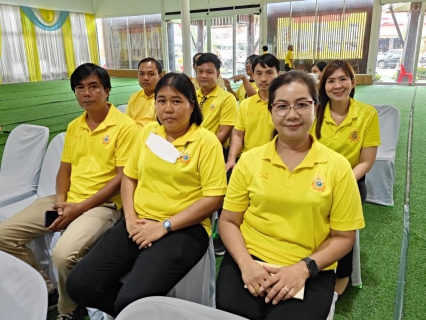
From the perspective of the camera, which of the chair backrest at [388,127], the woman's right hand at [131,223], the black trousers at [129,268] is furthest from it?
the chair backrest at [388,127]

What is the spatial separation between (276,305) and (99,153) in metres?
1.34

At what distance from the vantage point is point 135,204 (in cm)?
175

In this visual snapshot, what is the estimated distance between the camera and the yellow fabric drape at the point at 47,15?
45.1 ft

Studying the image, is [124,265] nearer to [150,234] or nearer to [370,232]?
[150,234]

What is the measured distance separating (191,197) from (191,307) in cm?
85

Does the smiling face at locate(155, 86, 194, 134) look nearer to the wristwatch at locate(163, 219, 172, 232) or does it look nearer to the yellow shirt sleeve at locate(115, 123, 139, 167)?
the yellow shirt sleeve at locate(115, 123, 139, 167)

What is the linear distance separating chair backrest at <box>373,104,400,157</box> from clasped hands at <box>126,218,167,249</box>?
245 centimetres

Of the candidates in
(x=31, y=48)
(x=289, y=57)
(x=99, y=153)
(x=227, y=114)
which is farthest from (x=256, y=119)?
(x=31, y=48)

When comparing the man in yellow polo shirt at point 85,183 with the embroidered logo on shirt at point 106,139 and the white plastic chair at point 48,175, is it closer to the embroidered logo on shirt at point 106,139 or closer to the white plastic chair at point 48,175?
the embroidered logo on shirt at point 106,139

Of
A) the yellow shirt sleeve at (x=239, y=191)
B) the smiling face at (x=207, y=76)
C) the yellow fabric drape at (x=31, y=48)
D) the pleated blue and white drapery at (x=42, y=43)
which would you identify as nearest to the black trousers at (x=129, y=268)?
the yellow shirt sleeve at (x=239, y=191)

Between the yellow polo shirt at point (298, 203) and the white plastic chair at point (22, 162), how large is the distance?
1.87 metres

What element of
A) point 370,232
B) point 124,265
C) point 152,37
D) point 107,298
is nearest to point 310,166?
point 124,265

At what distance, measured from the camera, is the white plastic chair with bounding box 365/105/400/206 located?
117 inches

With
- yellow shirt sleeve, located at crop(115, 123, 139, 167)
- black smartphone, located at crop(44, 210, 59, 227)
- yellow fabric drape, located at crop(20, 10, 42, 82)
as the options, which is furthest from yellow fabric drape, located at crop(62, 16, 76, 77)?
black smartphone, located at crop(44, 210, 59, 227)
